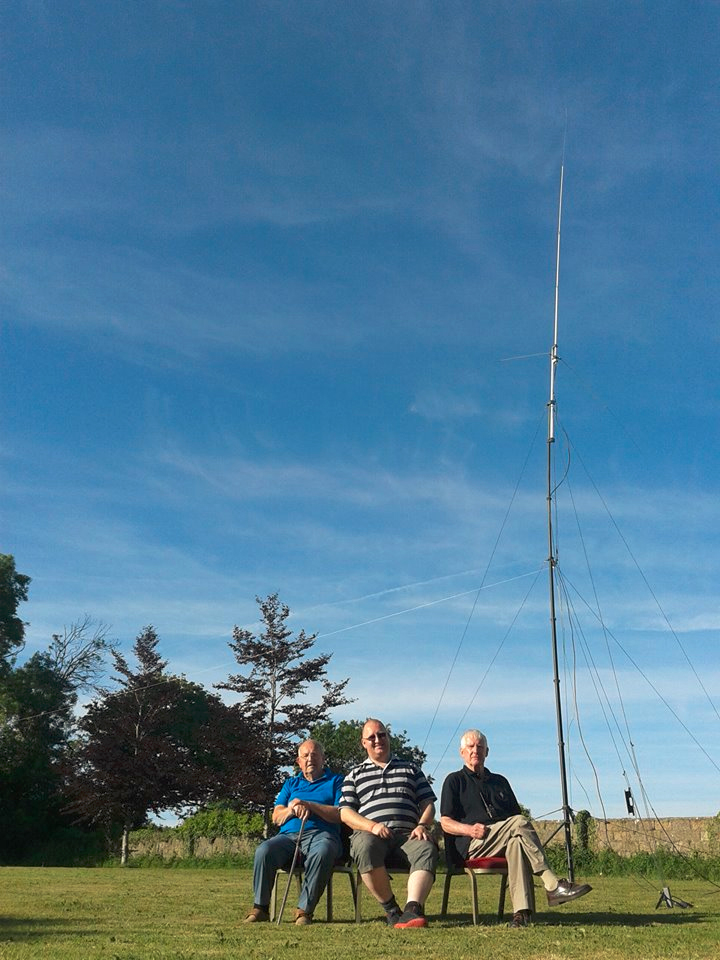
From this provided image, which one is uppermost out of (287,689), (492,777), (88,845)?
(287,689)

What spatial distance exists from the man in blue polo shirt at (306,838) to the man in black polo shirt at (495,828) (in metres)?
0.82

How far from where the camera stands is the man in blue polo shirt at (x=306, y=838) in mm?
6297

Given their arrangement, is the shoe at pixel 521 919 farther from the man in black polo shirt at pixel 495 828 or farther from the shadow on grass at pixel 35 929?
the shadow on grass at pixel 35 929

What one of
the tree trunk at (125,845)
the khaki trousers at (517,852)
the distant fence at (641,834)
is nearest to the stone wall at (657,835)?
the distant fence at (641,834)

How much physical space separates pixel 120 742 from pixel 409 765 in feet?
77.5

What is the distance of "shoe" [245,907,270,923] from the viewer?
6.40m

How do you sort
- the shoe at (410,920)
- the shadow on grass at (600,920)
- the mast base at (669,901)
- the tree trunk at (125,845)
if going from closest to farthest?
the shoe at (410,920) < the shadow on grass at (600,920) < the mast base at (669,901) < the tree trunk at (125,845)

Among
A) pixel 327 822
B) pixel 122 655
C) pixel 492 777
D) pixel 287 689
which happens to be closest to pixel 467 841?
pixel 492 777

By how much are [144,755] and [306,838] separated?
22932mm

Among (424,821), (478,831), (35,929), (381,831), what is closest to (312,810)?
(381,831)

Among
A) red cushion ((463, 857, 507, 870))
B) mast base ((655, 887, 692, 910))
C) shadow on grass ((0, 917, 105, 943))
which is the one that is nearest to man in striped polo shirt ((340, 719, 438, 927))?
red cushion ((463, 857, 507, 870))

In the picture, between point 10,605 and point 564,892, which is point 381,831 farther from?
point 10,605

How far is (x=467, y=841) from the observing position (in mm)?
6156

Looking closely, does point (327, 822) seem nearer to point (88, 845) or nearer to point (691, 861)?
point (691, 861)
